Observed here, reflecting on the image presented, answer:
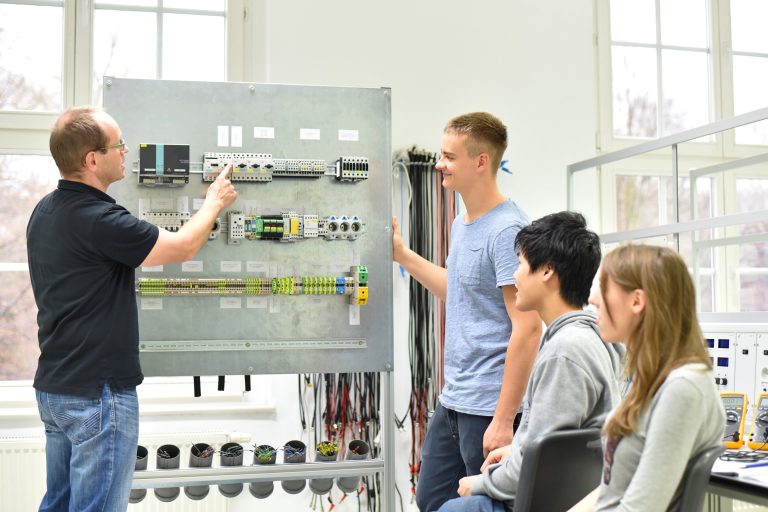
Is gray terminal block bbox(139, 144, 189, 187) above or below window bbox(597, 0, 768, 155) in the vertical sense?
below

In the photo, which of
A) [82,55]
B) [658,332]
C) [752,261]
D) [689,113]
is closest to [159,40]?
[82,55]

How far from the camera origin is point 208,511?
376cm

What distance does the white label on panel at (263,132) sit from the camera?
3078 millimetres

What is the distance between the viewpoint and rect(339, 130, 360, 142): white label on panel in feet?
10.4

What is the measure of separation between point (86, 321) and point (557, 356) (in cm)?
135

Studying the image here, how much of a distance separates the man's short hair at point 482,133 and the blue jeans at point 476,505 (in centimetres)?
116

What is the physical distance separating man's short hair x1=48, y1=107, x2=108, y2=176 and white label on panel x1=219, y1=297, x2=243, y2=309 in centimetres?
88

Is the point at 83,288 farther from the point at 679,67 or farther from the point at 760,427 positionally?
the point at 679,67

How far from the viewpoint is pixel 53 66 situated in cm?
397

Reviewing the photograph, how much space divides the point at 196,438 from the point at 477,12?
2774mm

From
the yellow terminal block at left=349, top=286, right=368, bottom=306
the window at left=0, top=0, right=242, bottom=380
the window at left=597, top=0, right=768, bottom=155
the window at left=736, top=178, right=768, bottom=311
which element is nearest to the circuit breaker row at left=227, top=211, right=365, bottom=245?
the yellow terminal block at left=349, top=286, right=368, bottom=306

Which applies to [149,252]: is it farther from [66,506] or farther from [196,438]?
[196,438]

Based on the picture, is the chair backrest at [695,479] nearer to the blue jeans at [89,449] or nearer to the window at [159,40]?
the blue jeans at [89,449]

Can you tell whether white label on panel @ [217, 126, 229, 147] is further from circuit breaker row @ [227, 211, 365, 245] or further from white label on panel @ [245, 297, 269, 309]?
white label on panel @ [245, 297, 269, 309]
